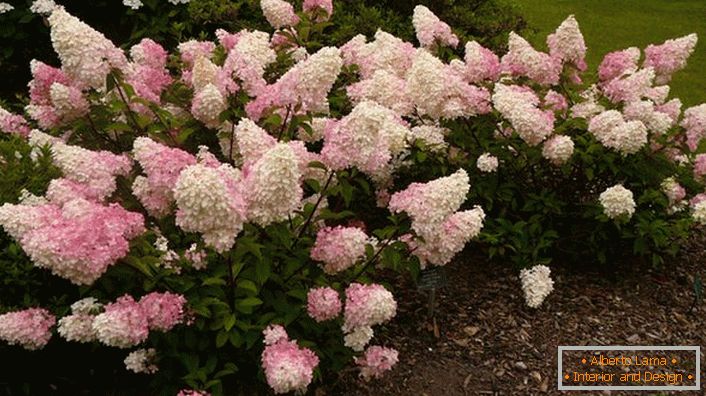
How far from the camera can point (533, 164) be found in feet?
14.4

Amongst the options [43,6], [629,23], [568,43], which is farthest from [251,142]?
[629,23]

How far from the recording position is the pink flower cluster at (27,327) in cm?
286

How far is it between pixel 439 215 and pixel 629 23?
819cm

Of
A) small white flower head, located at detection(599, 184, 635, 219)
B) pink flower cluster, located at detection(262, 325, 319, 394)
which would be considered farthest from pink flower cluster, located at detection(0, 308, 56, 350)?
small white flower head, located at detection(599, 184, 635, 219)

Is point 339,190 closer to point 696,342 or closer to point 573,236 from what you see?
point 573,236

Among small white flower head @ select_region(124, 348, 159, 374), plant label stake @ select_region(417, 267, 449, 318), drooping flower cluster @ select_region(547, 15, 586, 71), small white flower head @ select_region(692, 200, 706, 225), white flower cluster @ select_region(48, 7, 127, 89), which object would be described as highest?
white flower cluster @ select_region(48, 7, 127, 89)

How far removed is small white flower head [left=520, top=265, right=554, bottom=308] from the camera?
411cm

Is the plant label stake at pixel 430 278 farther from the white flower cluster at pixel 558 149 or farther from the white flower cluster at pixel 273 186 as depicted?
the white flower cluster at pixel 273 186

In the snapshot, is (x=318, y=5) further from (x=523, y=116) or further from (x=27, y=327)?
(x=27, y=327)

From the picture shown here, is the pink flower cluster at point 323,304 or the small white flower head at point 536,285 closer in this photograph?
the pink flower cluster at point 323,304

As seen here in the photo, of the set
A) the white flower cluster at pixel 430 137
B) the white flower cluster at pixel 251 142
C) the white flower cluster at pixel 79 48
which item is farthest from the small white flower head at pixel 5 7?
the white flower cluster at pixel 251 142

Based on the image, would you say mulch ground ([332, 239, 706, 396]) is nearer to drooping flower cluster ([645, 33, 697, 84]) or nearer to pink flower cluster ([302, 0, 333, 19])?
drooping flower cluster ([645, 33, 697, 84])

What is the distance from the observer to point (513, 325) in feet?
13.7

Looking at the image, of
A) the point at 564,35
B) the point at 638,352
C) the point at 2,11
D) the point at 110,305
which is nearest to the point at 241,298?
the point at 110,305
